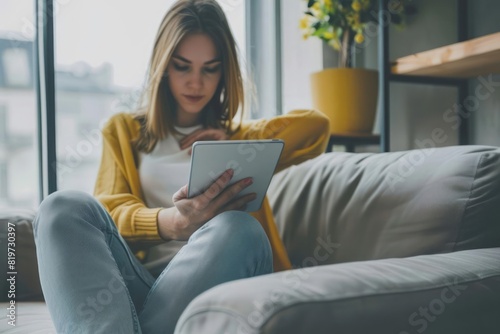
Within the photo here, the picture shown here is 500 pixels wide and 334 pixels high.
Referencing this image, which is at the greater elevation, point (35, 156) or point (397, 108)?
point (397, 108)

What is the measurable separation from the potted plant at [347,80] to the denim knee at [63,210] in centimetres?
107

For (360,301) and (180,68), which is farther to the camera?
(180,68)

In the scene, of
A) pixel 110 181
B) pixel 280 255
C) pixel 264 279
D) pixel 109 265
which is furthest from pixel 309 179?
pixel 264 279

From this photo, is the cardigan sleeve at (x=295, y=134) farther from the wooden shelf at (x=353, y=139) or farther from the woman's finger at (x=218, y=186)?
the wooden shelf at (x=353, y=139)

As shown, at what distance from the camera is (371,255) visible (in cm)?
96

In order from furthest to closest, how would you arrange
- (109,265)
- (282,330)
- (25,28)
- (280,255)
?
1. (25,28)
2. (280,255)
3. (109,265)
4. (282,330)

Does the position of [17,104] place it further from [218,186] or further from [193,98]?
[218,186]

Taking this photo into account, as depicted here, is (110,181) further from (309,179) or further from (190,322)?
(190,322)

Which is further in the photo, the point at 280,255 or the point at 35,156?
the point at 35,156

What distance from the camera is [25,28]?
1.75 m

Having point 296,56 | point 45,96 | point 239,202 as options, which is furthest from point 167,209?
point 296,56

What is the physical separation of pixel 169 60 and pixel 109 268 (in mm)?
592

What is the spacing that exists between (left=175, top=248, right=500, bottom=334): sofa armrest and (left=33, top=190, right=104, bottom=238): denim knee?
1.14ft

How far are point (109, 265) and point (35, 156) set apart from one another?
118 centimetres
